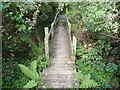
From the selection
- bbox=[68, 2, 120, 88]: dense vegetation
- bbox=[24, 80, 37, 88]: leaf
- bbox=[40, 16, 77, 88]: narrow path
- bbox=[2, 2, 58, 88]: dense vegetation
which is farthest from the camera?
bbox=[68, 2, 120, 88]: dense vegetation

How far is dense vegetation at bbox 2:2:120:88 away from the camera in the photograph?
13.4ft

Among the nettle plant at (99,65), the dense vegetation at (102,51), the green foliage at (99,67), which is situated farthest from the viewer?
the nettle plant at (99,65)

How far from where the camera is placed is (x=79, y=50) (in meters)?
6.74

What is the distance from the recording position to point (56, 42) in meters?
8.33

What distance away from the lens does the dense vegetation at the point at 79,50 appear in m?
4.07

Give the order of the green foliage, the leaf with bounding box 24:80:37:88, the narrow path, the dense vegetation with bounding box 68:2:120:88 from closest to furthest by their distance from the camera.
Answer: the leaf with bounding box 24:80:37:88
the narrow path
the dense vegetation with bounding box 68:2:120:88
the green foliage

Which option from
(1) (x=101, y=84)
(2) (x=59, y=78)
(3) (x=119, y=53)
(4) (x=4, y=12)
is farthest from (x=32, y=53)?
(3) (x=119, y=53)

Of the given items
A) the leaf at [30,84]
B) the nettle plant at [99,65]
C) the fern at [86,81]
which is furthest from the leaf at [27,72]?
the nettle plant at [99,65]

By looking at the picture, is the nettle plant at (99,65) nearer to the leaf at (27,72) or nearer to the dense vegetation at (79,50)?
the dense vegetation at (79,50)

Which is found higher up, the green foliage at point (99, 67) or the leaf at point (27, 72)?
the leaf at point (27, 72)

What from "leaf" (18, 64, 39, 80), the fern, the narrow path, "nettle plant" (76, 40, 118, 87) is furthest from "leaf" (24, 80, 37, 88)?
"nettle plant" (76, 40, 118, 87)

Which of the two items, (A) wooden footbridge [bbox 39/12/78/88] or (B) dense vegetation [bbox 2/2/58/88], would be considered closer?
(B) dense vegetation [bbox 2/2/58/88]

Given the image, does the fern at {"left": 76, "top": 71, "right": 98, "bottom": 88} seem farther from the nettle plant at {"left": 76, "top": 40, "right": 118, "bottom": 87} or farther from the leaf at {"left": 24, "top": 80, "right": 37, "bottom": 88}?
the leaf at {"left": 24, "top": 80, "right": 37, "bottom": 88}

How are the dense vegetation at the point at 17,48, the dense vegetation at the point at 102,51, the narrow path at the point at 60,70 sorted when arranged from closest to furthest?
the dense vegetation at the point at 17,48 → the narrow path at the point at 60,70 → the dense vegetation at the point at 102,51
